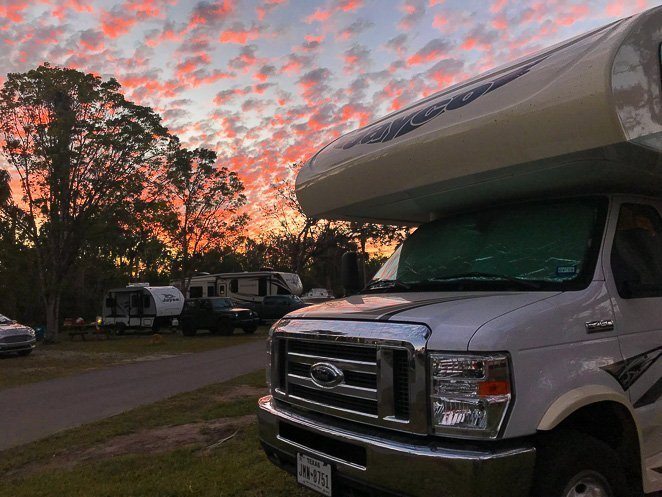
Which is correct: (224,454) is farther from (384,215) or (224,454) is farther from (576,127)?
(576,127)

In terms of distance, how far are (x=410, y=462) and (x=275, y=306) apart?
85.4 ft

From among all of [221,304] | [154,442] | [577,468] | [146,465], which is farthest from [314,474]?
[221,304]

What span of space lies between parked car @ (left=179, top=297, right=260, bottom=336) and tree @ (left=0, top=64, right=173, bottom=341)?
5651 millimetres

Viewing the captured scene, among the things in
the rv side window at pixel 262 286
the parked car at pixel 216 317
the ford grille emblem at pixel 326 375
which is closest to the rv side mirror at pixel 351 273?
the ford grille emblem at pixel 326 375

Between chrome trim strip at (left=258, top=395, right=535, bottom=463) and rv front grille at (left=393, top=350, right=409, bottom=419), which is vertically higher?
rv front grille at (left=393, top=350, right=409, bottom=419)

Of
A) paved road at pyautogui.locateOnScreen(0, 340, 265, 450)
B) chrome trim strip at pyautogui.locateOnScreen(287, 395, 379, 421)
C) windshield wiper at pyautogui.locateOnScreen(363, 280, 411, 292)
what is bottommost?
paved road at pyautogui.locateOnScreen(0, 340, 265, 450)

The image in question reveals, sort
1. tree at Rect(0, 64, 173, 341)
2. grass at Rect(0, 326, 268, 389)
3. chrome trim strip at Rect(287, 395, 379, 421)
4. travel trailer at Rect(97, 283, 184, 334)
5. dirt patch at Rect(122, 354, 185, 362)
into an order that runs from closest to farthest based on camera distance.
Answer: chrome trim strip at Rect(287, 395, 379, 421) → grass at Rect(0, 326, 268, 389) → dirt patch at Rect(122, 354, 185, 362) → tree at Rect(0, 64, 173, 341) → travel trailer at Rect(97, 283, 184, 334)

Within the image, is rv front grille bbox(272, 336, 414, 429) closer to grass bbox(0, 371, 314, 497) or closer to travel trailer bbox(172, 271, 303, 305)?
grass bbox(0, 371, 314, 497)

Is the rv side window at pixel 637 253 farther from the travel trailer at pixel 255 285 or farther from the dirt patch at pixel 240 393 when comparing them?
the travel trailer at pixel 255 285

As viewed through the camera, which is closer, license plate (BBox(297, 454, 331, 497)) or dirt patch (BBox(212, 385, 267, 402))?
license plate (BBox(297, 454, 331, 497))

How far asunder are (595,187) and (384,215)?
190cm

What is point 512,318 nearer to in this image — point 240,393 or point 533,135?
point 533,135

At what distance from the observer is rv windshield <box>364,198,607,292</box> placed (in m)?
3.40

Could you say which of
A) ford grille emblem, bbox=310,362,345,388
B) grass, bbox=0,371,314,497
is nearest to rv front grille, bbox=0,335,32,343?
grass, bbox=0,371,314,497
